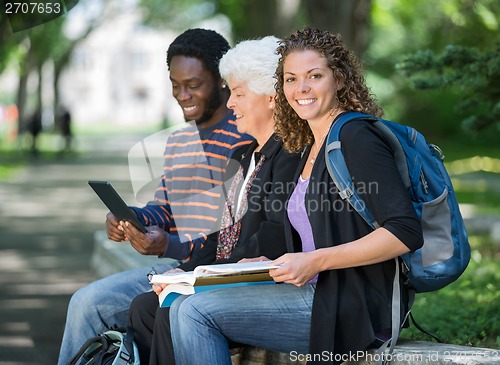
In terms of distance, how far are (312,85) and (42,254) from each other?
776 cm

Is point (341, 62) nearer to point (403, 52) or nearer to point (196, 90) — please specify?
point (196, 90)

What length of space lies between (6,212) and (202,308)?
41.7 feet

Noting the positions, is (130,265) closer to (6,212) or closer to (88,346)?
(88,346)

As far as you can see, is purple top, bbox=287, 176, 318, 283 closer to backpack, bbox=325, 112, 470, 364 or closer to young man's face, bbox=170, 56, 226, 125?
backpack, bbox=325, 112, 470, 364

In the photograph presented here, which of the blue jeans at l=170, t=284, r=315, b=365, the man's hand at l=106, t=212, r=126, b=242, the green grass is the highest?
the man's hand at l=106, t=212, r=126, b=242

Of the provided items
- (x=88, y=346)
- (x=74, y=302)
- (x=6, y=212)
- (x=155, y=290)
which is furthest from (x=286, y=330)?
(x=6, y=212)

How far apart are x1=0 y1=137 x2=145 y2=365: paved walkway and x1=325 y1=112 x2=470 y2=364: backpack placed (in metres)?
3.27

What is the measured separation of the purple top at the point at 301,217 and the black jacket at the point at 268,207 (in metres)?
0.12

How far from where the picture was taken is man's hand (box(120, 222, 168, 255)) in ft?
14.2

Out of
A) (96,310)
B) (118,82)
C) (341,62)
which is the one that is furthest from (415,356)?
(118,82)

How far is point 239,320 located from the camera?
3.51 meters

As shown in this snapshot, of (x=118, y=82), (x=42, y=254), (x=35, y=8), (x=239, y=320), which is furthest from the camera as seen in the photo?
(x=118, y=82)

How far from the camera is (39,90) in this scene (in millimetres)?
49781

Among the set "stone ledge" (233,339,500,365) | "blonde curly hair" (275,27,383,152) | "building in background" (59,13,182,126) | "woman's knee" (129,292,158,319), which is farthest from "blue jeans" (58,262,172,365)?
"building in background" (59,13,182,126)
